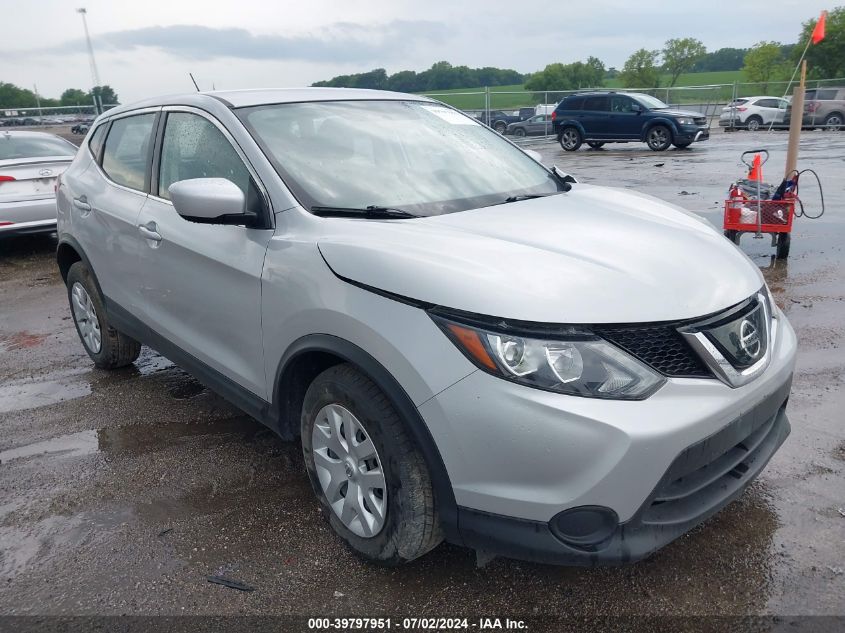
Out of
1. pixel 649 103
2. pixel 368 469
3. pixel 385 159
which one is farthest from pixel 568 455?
pixel 649 103

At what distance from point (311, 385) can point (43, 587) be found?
4.23 feet

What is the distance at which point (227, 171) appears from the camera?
10.4ft

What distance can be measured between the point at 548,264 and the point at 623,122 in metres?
20.8

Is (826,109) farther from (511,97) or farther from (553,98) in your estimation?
(511,97)

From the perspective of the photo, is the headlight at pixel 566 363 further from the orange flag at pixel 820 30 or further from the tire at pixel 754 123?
the tire at pixel 754 123

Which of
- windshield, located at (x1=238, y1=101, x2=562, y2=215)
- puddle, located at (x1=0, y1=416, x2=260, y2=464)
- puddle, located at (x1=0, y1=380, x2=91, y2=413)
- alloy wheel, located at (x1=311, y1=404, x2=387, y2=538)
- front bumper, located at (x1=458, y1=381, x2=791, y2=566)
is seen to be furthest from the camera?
puddle, located at (x1=0, y1=380, x2=91, y2=413)

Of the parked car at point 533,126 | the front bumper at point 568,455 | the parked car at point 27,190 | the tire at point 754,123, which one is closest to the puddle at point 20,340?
the parked car at point 27,190

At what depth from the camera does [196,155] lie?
11.3 feet

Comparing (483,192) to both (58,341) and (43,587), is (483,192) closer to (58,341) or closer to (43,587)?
(43,587)

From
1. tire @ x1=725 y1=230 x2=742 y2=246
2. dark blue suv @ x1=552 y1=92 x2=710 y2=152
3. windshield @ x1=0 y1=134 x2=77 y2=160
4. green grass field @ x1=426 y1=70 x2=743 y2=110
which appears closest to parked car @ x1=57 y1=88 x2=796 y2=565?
tire @ x1=725 y1=230 x2=742 y2=246

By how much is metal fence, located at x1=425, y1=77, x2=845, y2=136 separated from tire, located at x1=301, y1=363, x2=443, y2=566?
2584cm

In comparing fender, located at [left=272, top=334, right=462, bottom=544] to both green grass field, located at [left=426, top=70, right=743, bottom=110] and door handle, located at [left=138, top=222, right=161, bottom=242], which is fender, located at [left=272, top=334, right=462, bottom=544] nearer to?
door handle, located at [left=138, top=222, right=161, bottom=242]

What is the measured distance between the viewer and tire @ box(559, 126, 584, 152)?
73.8ft

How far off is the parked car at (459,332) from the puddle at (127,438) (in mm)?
547
